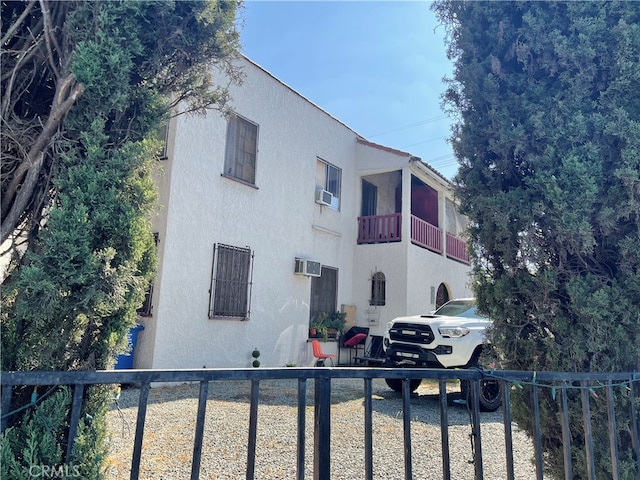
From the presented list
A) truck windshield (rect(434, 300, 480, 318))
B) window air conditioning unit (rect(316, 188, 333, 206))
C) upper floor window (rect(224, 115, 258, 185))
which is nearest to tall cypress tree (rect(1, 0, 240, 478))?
upper floor window (rect(224, 115, 258, 185))

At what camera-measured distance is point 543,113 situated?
3074 millimetres

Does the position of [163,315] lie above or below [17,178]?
below

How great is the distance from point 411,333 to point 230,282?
3.92 m

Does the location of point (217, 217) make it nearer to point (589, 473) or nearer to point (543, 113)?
point (543, 113)

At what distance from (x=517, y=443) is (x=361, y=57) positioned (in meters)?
8.41

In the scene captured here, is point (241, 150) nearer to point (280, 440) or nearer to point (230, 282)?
point (230, 282)

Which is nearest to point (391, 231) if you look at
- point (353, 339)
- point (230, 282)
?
point (353, 339)

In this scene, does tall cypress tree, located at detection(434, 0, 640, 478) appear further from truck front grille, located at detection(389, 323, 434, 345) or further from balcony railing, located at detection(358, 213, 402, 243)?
balcony railing, located at detection(358, 213, 402, 243)

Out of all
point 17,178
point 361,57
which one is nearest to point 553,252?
point 17,178

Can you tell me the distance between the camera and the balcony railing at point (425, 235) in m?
13.8

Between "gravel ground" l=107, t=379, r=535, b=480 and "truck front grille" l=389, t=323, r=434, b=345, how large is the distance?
3.60ft

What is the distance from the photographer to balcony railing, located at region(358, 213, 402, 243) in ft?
43.8

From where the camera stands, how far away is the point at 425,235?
48.0 feet

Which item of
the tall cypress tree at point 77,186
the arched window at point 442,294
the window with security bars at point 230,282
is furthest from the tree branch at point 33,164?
the arched window at point 442,294
